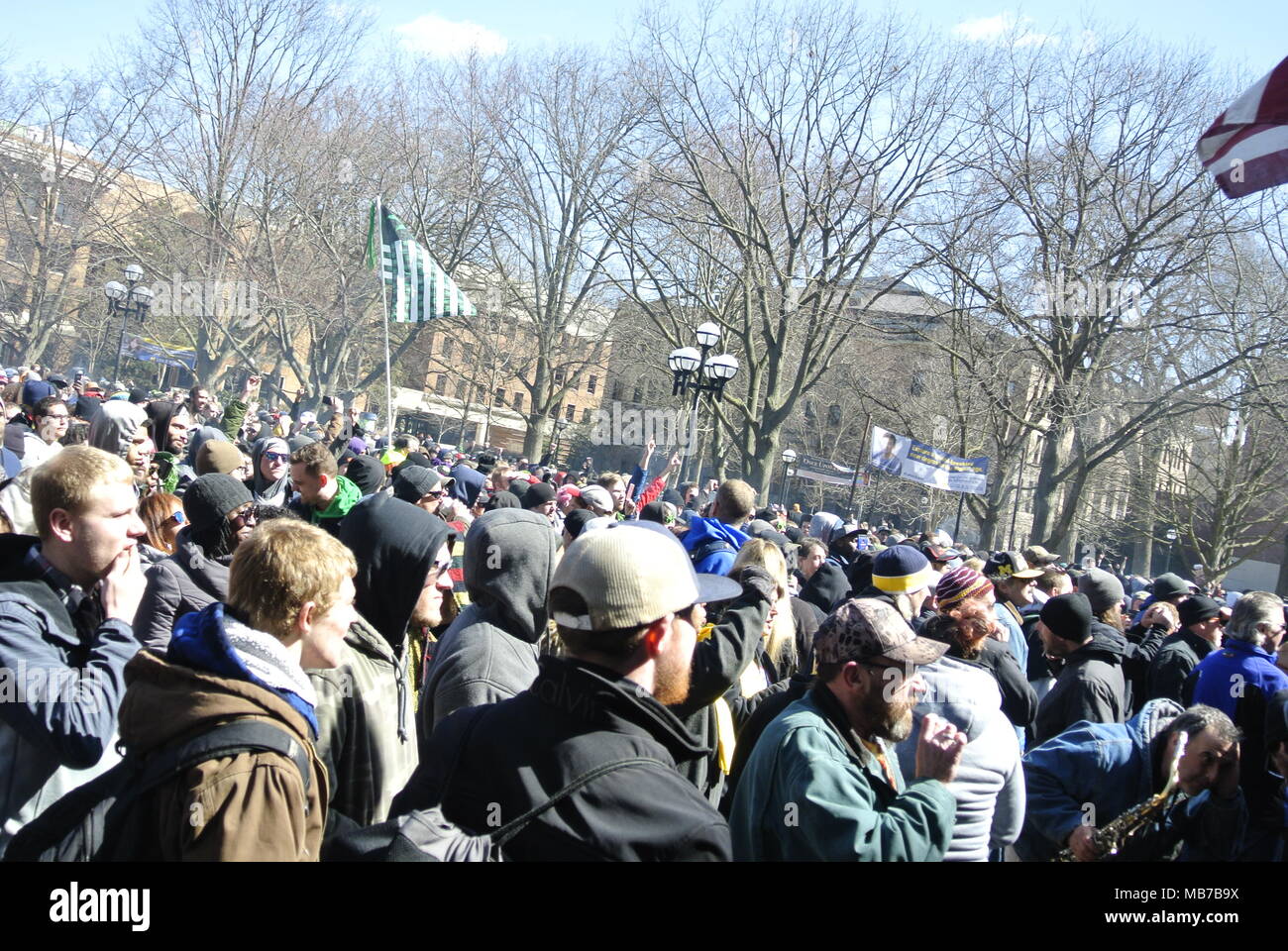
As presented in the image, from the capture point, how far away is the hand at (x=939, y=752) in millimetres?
2703

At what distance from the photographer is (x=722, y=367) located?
16078 mm

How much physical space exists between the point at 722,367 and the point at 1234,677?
442 inches

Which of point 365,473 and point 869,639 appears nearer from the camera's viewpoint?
point 869,639

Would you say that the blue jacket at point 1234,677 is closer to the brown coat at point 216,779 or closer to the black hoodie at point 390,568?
the black hoodie at point 390,568

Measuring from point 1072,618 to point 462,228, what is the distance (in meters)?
30.7

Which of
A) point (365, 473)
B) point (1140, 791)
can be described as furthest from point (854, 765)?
point (365, 473)

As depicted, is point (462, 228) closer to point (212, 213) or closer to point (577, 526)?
point (212, 213)

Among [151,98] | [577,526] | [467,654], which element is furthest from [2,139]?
[467,654]

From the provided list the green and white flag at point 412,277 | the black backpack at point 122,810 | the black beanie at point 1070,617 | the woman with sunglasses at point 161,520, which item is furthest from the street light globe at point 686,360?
the black backpack at point 122,810

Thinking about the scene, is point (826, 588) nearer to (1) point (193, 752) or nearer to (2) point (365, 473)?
(2) point (365, 473)

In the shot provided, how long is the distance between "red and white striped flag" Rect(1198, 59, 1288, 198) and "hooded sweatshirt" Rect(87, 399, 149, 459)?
688cm

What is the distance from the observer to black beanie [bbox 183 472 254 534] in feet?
15.1

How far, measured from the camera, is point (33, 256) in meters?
35.3

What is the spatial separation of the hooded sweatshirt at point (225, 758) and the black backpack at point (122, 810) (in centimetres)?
2
